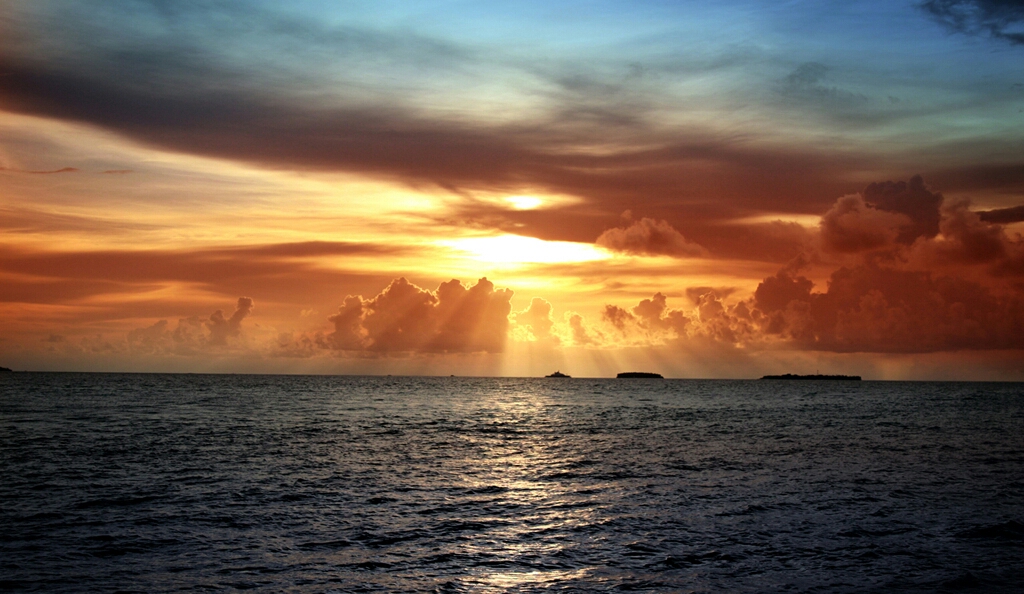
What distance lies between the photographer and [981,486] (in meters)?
42.0

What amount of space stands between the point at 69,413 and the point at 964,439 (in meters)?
108

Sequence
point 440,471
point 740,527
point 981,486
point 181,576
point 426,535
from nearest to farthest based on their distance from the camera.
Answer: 1. point 181,576
2. point 426,535
3. point 740,527
4. point 981,486
5. point 440,471

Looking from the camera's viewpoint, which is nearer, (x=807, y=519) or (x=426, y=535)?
(x=426, y=535)

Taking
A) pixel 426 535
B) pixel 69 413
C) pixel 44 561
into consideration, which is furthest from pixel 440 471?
pixel 69 413

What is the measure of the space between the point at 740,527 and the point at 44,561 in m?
27.0

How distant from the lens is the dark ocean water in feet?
76.6

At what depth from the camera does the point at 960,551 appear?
27156 millimetres

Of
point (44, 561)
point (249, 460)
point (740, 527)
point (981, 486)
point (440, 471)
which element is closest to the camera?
point (44, 561)

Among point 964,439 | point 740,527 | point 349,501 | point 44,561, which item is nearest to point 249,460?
point 349,501

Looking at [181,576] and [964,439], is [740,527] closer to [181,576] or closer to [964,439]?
[181,576]

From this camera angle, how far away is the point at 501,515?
108 feet

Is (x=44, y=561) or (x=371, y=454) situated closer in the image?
(x=44, y=561)

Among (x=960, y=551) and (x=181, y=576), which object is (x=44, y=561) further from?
(x=960, y=551)

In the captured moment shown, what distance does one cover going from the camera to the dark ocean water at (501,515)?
2334 centimetres
